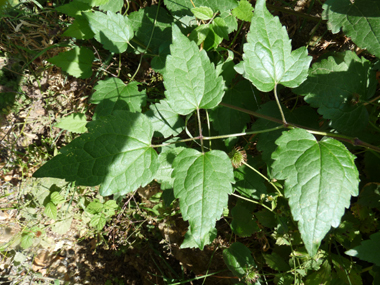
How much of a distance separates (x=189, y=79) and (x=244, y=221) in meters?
1.40

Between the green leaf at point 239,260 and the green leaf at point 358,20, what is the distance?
1.84 meters

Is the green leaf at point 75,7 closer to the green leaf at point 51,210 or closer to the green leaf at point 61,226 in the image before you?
the green leaf at point 51,210

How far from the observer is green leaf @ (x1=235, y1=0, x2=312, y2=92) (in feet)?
4.72

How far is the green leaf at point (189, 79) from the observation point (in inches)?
56.6

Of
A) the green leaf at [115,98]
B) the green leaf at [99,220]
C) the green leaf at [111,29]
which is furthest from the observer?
the green leaf at [99,220]

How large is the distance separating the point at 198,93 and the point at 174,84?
0.16 m

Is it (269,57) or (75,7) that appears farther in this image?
(75,7)

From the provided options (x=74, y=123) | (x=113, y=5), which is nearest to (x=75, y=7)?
(x=113, y=5)

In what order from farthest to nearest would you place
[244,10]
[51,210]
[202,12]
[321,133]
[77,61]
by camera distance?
[51,210]
[77,61]
[244,10]
[202,12]
[321,133]

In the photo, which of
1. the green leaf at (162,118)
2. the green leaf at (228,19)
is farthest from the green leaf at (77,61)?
the green leaf at (228,19)

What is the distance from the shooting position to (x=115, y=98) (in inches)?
76.9

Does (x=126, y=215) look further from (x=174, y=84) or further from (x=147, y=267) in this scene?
(x=174, y=84)

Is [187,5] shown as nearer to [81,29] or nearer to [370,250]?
[81,29]

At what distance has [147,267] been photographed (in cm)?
350
